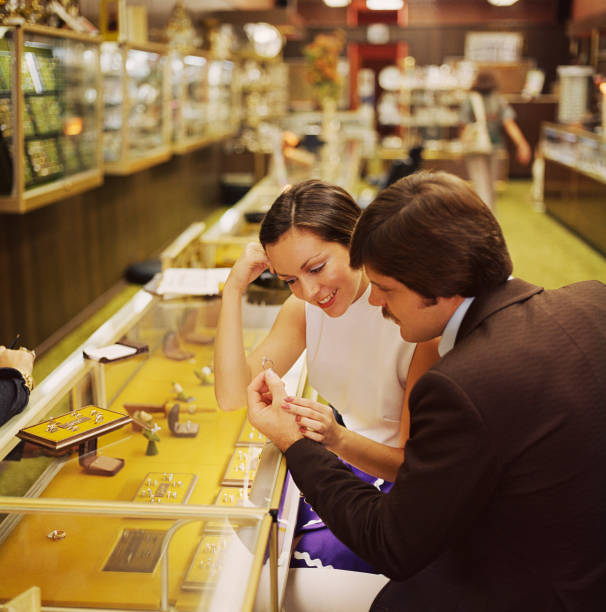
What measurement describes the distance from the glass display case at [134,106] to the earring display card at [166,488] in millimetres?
4467

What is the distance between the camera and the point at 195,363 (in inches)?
95.7

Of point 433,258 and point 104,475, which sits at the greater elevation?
point 433,258

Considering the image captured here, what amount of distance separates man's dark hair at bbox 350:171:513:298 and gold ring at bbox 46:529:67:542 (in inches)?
28.4

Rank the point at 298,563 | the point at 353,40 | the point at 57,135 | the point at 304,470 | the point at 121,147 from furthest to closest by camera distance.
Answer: the point at 353,40
the point at 121,147
the point at 57,135
the point at 298,563
the point at 304,470

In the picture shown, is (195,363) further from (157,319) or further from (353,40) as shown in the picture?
(353,40)

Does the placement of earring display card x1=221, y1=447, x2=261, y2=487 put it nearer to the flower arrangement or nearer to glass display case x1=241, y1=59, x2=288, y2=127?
the flower arrangement

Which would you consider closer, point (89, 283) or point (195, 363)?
point (195, 363)

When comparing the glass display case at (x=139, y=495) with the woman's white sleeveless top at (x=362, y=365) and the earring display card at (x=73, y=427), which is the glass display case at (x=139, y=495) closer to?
the earring display card at (x=73, y=427)

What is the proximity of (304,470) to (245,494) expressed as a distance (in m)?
0.13

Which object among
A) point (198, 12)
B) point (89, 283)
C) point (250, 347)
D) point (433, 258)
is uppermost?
point (198, 12)

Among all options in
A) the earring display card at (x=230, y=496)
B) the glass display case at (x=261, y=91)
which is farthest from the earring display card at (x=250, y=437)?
the glass display case at (x=261, y=91)

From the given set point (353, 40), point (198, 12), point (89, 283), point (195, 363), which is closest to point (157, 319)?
point (195, 363)

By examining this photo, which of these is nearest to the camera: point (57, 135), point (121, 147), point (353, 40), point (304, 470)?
point (304, 470)

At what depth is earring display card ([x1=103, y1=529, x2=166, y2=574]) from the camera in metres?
1.32
